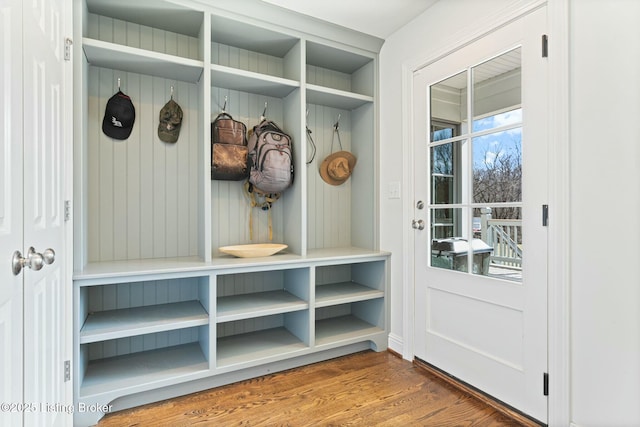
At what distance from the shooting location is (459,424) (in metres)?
1.66

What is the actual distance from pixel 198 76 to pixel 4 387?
1.93 m

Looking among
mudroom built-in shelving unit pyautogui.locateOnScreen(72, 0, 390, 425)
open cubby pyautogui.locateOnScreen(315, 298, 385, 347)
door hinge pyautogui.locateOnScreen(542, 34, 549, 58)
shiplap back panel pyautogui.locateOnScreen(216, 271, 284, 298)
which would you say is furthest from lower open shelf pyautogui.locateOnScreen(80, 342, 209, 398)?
door hinge pyautogui.locateOnScreen(542, 34, 549, 58)

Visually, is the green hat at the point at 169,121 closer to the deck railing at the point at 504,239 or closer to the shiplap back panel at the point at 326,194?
the shiplap back panel at the point at 326,194

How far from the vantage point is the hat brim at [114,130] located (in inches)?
82.6

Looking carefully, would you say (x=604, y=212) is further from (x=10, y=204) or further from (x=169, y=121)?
(x=169, y=121)

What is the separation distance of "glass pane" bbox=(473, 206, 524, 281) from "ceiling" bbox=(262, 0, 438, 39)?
1.44 metres

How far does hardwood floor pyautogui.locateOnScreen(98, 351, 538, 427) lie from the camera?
66.8 inches

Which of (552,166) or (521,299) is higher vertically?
(552,166)

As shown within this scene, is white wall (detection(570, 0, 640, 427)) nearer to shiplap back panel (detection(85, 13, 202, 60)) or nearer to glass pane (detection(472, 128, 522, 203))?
glass pane (detection(472, 128, 522, 203))

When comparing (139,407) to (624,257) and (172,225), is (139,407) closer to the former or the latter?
(172,225)

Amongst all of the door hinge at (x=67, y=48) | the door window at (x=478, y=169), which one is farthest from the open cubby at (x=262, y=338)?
the door hinge at (x=67, y=48)

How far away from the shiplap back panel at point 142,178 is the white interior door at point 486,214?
163 centimetres

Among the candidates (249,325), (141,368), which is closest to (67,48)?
(141,368)

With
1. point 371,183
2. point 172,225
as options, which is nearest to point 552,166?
point 371,183
